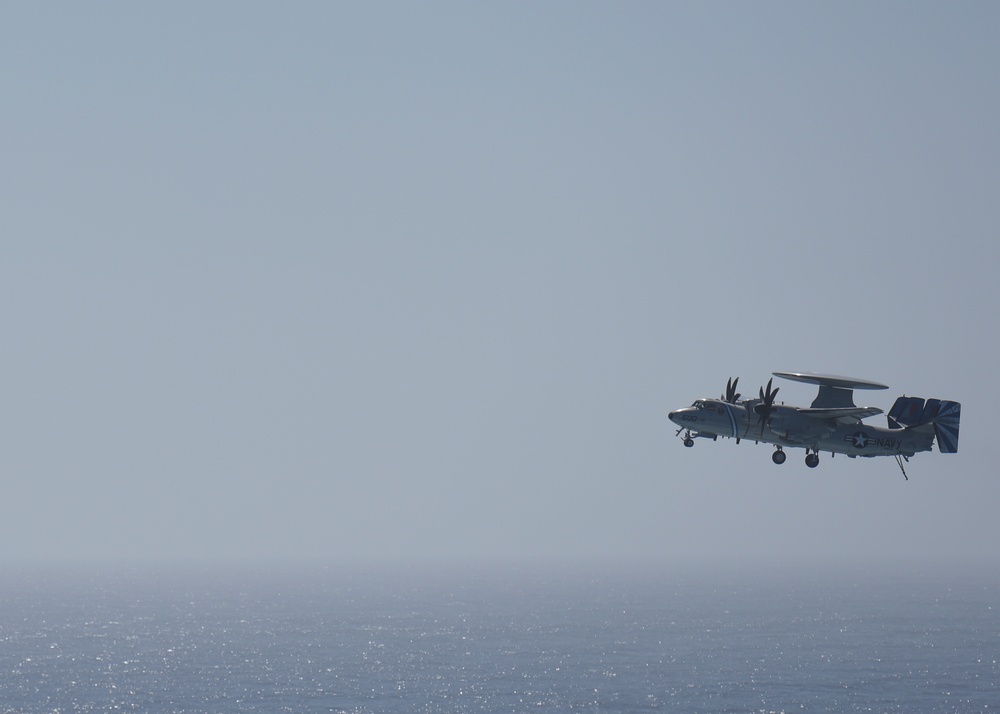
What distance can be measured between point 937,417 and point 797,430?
995 centimetres

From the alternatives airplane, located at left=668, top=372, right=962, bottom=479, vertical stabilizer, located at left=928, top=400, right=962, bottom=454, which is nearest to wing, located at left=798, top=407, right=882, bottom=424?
airplane, located at left=668, top=372, right=962, bottom=479

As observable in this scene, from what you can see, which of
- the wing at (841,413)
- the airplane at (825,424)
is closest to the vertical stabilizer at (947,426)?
the airplane at (825,424)

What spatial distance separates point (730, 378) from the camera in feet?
236

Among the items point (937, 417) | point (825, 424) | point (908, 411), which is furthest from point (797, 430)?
point (937, 417)

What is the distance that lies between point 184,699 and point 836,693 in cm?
9864

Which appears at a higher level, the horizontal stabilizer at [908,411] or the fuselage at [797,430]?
the horizontal stabilizer at [908,411]

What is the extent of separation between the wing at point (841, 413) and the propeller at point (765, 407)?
190 cm

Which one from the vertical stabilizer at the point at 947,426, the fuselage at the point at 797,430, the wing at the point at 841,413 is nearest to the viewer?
the wing at the point at 841,413

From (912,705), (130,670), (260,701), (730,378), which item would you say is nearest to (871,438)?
(730,378)

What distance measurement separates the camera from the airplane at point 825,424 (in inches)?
2744

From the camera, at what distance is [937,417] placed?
7181 cm

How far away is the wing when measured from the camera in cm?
6712

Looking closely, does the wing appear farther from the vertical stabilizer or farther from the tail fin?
the vertical stabilizer

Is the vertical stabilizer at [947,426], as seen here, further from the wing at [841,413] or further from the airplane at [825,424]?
the wing at [841,413]
